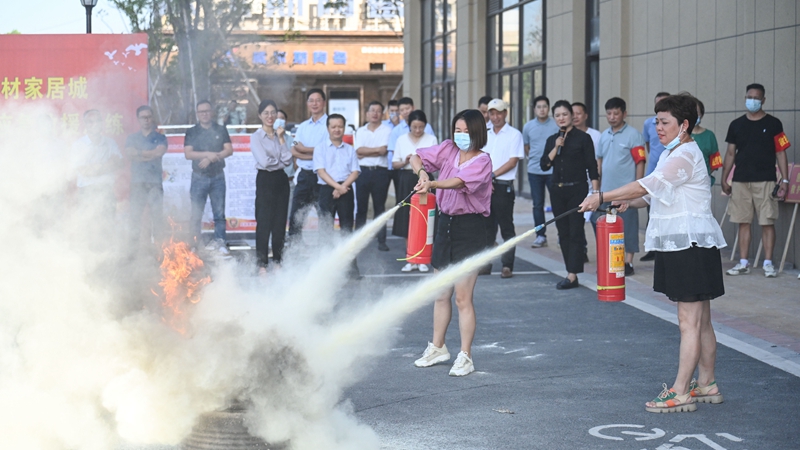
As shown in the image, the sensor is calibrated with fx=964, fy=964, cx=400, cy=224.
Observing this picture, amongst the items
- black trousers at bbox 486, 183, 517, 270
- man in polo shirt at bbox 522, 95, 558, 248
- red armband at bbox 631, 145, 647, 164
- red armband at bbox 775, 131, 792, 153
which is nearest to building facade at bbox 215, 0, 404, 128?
man in polo shirt at bbox 522, 95, 558, 248

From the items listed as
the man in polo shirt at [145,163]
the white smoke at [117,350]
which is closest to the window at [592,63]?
the man in polo shirt at [145,163]

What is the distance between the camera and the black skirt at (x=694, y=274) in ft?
18.4

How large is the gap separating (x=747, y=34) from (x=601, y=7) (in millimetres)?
4760

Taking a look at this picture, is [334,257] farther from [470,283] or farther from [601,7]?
[601,7]

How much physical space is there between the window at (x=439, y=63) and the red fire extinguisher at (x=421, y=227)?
62.2ft

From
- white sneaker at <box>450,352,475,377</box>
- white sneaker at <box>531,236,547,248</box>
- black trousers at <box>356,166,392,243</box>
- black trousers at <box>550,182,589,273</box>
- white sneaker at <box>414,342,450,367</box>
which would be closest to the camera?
white sneaker at <box>450,352,475,377</box>

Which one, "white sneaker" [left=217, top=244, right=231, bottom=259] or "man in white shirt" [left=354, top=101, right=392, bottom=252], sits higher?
"man in white shirt" [left=354, top=101, right=392, bottom=252]

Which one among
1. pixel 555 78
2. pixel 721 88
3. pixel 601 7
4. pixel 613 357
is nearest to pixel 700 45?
pixel 721 88

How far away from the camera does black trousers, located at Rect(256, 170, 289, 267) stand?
11094 mm

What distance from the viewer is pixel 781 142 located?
400 inches

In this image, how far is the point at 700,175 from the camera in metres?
5.61

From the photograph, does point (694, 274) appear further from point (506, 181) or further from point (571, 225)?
point (506, 181)

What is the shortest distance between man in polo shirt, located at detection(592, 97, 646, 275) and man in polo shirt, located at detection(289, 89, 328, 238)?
129 inches

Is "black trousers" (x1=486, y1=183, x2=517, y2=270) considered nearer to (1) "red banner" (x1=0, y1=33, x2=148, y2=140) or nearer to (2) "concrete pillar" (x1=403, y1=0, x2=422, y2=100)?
(1) "red banner" (x1=0, y1=33, x2=148, y2=140)
